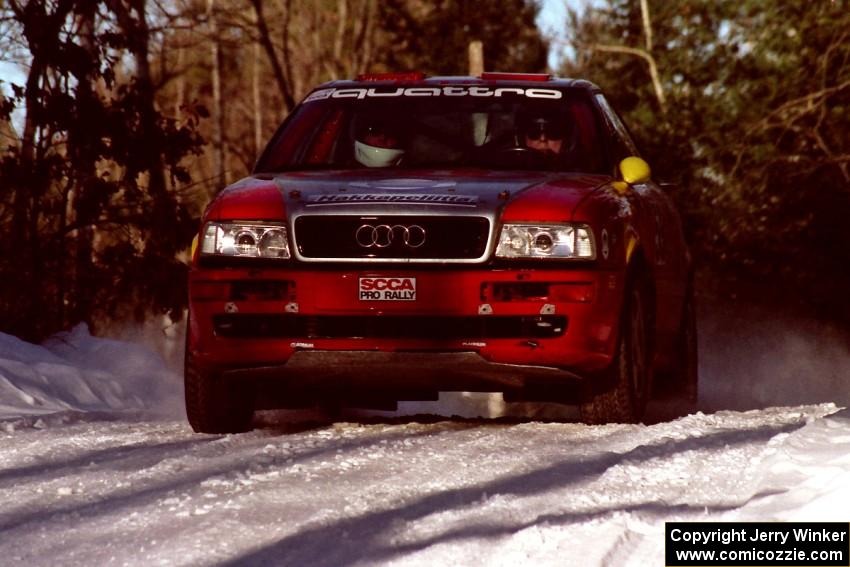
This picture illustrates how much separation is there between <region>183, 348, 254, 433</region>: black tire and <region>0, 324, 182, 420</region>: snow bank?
141 cm

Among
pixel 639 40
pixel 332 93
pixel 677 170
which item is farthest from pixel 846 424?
pixel 639 40

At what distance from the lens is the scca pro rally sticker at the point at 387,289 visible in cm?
722

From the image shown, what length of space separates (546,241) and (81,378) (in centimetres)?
454

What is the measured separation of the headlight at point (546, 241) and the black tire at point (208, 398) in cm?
144

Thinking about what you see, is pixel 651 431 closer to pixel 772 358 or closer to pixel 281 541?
pixel 281 541

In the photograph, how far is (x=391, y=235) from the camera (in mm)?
7258

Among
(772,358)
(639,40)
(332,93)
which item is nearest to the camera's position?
(332,93)

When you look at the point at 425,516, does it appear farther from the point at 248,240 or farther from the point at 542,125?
the point at 542,125

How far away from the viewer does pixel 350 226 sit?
731 cm

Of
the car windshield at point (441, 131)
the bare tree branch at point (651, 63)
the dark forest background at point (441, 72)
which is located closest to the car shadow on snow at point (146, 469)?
the car windshield at point (441, 131)

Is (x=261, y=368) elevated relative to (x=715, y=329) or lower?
elevated

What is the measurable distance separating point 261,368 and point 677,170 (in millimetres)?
21773

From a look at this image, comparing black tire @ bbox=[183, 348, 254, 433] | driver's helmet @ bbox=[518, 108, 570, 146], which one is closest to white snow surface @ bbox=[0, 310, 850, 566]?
black tire @ bbox=[183, 348, 254, 433]

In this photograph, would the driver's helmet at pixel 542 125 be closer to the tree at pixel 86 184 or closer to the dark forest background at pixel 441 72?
the dark forest background at pixel 441 72
